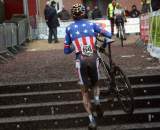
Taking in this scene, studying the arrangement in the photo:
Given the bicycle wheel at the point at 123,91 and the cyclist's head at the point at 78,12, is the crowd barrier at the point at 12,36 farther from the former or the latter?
the cyclist's head at the point at 78,12

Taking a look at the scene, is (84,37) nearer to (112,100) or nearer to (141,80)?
(112,100)

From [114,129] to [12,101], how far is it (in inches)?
93.1

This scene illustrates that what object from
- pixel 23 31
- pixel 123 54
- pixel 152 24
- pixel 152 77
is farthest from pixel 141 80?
pixel 23 31

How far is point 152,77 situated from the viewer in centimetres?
1212

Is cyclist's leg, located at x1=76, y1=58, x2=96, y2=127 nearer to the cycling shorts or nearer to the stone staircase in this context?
the cycling shorts

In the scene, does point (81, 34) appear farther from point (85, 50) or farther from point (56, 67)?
point (56, 67)

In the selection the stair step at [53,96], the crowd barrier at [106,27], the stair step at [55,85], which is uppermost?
the stair step at [55,85]

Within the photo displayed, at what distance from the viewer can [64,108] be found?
1120 centimetres

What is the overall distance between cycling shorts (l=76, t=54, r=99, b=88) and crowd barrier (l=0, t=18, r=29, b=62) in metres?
9.73

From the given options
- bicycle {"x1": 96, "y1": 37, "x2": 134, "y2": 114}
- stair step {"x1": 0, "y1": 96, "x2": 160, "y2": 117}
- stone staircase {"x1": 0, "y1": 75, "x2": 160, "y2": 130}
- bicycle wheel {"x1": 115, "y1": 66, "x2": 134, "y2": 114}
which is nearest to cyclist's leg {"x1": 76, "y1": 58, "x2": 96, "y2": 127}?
bicycle {"x1": 96, "y1": 37, "x2": 134, "y2": 114}

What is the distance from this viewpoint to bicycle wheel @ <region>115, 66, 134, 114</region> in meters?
10.0

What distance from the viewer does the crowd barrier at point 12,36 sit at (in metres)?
20.1

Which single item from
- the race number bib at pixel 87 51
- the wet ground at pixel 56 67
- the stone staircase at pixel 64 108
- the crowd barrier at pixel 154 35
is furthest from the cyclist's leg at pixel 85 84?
the crowd barrier at pixel 154 35

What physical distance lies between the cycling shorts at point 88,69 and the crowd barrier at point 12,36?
973 cm
